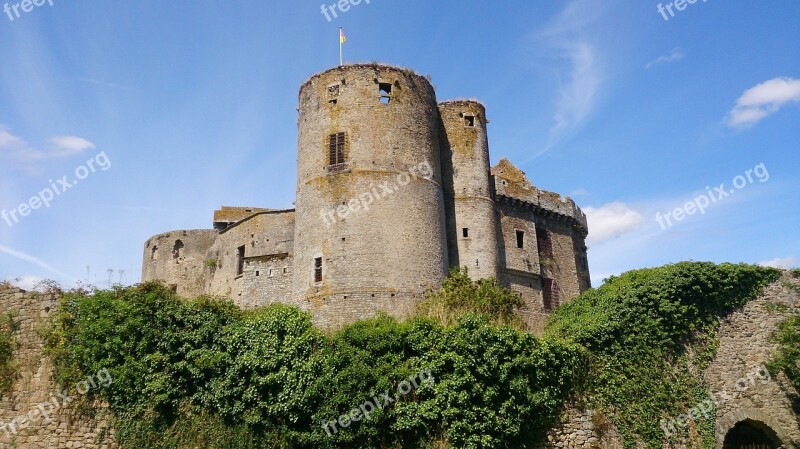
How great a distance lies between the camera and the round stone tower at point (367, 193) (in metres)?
20.7

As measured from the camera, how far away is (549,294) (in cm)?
2703

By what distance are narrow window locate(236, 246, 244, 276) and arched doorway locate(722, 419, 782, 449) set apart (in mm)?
19057

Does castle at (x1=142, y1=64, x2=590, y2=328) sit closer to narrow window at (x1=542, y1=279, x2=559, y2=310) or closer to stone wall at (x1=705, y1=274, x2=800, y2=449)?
narrow window at (x1=542, y1=279, x2=559, y2=310)

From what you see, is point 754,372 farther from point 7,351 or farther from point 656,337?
point 7,351

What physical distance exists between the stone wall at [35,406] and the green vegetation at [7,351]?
0.10m

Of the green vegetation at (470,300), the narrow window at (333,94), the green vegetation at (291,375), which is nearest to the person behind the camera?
the green vegetation at (291,375)

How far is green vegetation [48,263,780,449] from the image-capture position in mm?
14961

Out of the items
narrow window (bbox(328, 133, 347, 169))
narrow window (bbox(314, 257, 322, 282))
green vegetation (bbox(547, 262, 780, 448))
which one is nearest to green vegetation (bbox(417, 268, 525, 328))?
green vegetation (bbox(547, 262, 780, 448))

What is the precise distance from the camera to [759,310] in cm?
1930

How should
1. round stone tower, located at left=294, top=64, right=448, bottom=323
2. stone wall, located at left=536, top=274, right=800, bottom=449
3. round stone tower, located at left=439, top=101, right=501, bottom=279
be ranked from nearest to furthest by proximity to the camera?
1. stone wall, located at left=536, top=274, right=800, bottom=449
2. round stone tower, located at left=294, top=64, right=448, bottom=323
3. round stone tower, located at left=439, top=101, right=501, bottom=279

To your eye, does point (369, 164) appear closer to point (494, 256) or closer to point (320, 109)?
point (320, 109)

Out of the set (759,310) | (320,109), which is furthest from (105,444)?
(759,310)

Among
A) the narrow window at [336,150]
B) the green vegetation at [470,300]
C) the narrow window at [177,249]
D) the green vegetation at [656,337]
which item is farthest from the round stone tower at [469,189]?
the narrow window at [177,249]

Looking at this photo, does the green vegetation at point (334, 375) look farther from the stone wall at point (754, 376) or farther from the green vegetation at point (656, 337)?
the stone wall at point (754, 376)
